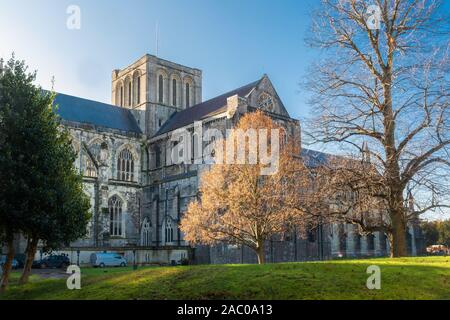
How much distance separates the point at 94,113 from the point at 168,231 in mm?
17008

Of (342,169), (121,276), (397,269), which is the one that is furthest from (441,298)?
(121,276)

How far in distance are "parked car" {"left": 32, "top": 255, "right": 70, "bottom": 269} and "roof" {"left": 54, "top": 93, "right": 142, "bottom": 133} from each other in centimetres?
1848

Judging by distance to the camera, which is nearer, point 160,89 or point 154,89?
point 154,89

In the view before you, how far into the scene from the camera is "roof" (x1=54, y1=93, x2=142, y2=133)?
51.3 metres

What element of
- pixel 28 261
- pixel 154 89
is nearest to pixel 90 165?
pixel 154 89

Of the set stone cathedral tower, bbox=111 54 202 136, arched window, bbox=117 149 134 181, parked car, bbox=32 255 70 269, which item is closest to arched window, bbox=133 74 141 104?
stone cathedral tower, bbox=111 54 202 136

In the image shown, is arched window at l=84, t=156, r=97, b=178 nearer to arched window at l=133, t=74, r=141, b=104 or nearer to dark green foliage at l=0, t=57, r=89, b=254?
arched window at l=133, t=74, r=141, b=104

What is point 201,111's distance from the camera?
51.4 metres

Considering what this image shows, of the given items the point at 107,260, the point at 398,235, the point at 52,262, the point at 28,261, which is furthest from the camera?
the point at 107,260

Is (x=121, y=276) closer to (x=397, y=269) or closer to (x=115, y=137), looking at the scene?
(x=397, y=269)

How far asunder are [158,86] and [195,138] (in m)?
14.6

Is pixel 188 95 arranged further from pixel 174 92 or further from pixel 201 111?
pixel 201 111

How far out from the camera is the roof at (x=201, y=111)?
152ft

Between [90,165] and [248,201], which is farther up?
[90,165]
